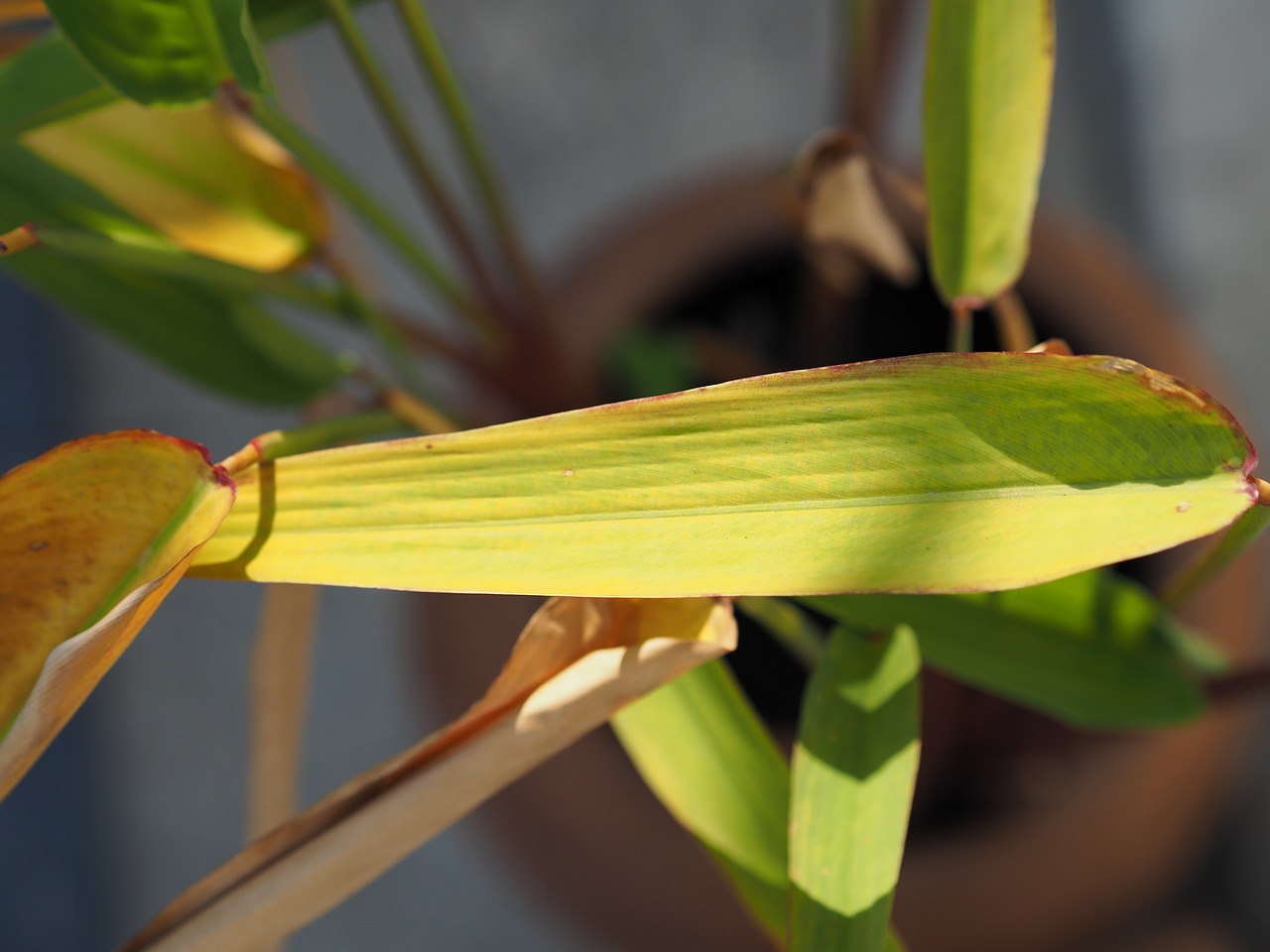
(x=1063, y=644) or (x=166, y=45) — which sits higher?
(x=166, y=45)

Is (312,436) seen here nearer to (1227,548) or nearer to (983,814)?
(1227,548)

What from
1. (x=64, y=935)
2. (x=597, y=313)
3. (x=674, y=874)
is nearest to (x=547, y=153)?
(x=597, y=313)

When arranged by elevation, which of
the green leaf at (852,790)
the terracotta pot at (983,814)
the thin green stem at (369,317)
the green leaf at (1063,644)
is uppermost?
A: the thin green stem at (369,317)

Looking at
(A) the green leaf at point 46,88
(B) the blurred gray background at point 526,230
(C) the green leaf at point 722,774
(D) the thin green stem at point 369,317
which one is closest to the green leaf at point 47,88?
(A) the green leaf at point 46,88

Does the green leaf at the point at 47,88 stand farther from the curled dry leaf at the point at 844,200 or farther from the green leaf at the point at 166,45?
the curled dry leaf at the point at 844,200

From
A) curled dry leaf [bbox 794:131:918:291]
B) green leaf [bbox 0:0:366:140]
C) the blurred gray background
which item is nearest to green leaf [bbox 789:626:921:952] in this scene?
curled dry leaf [bbox 794:131:918:291]

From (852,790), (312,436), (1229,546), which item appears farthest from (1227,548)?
(312,436)

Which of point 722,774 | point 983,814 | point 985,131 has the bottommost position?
point 983,814
